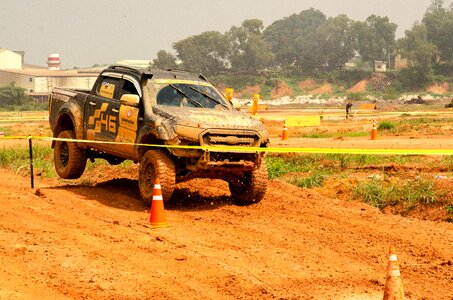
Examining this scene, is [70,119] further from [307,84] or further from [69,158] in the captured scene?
[307,84]

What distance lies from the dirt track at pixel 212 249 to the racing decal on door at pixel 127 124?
1057mm

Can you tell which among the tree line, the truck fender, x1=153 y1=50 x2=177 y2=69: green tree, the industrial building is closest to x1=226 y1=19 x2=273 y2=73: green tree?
the tree line

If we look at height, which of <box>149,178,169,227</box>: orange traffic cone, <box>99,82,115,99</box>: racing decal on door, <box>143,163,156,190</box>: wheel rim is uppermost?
<box>99,82,115,99</box>: racing decal on door

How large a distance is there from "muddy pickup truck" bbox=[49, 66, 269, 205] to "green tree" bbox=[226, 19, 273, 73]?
122877 mm

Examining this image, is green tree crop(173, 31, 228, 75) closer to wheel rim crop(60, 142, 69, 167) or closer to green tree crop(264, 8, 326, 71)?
green tree crop(264, 8, 326, 71)

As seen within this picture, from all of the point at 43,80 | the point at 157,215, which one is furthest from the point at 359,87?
the point at 157,215

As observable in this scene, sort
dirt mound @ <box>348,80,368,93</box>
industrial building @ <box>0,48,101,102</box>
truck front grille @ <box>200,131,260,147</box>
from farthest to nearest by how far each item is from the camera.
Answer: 1. industrial building @ <box>0,48,101,102</box>
2. dirt mound @ <box>348,80,368,93</box>
3. truck front grille @ <box>200,131,260,147</box>

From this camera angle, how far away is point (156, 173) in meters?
11.5

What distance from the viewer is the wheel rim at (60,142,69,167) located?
14747 millimetres

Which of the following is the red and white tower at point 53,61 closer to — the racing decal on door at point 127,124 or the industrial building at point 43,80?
the industrial building at point 43,80

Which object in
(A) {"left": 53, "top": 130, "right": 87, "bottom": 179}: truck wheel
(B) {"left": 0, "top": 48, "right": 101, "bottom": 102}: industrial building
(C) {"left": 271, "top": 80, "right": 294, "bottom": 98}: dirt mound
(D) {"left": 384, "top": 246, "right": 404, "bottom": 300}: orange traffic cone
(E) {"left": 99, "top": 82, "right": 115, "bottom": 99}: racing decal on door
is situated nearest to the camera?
(D) {"left": 384, "top": 246, "right": 404, "bottom": 300}: orange traffic cone

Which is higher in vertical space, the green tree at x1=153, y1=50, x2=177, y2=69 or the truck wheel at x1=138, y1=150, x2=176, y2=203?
the green tree at x1=153, y1=50, x2=177, y2=69

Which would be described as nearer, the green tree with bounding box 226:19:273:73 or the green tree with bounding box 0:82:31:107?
the green tree with bounding box 0:82:31:107

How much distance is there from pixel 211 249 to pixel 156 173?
9.63ft
